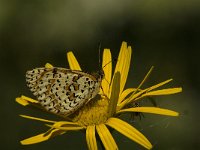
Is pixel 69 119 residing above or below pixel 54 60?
below

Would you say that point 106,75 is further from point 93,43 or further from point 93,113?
point 93,43

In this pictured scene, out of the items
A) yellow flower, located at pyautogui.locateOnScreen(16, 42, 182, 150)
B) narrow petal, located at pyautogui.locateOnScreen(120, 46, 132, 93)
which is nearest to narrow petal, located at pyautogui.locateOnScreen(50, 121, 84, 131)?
yellow flower, located at pyautogui.locateOnScreen(16, 42, 182, 150)

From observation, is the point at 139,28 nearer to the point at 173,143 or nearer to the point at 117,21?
the point at 117,21

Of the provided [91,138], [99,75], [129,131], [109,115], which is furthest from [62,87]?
[129,131]

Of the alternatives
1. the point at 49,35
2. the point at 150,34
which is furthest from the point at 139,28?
the point at 49,35

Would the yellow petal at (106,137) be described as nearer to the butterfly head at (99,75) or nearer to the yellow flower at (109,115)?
the yellow flower at (109,115)

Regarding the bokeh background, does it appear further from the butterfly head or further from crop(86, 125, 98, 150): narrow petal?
crop(86, 125, 98, 150): narrow petal

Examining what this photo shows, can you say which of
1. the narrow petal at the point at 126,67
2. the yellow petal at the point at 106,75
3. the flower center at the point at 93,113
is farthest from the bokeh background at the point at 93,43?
the flower center at the point at 93,113
